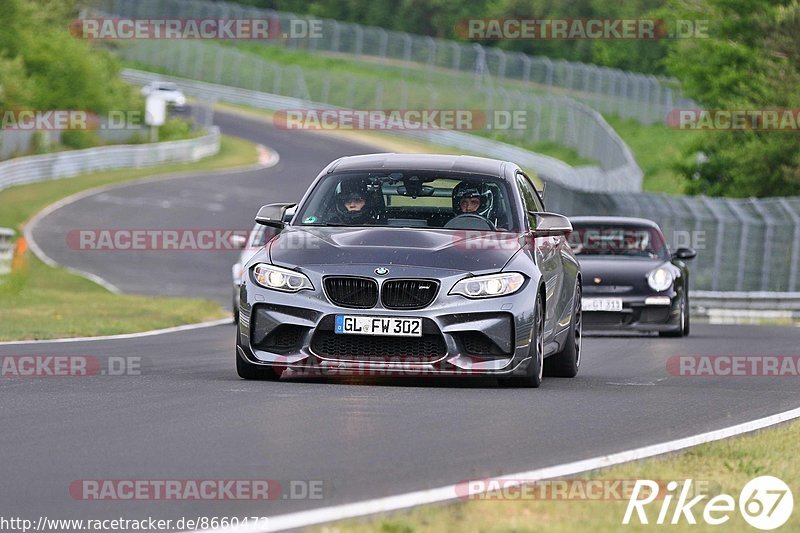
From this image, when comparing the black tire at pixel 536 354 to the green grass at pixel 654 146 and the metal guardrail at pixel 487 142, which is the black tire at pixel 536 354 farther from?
the green grass at pixel 654 146

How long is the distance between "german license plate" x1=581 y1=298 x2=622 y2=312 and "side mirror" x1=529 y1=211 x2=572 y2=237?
26.6 feet

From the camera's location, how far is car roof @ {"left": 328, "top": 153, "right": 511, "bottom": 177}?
1238 cm

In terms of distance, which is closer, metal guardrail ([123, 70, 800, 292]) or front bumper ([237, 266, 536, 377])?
front bumper ([237, 266, 536, 377])

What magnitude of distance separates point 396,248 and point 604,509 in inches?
191

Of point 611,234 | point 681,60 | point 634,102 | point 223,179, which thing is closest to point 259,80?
point 634,102

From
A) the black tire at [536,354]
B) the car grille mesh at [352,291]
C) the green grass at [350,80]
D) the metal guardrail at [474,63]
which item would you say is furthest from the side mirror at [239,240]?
the metal guardrail at [474,63]

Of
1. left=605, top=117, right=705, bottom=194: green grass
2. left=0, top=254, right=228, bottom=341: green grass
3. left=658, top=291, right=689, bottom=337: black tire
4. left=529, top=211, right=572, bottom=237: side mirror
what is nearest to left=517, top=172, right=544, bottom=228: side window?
left=529, top=211, right=572, bottom=237: side mirror

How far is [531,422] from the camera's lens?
9445 millimetres

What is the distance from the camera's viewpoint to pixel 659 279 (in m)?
20.5

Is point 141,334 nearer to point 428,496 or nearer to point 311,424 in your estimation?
point 311,424

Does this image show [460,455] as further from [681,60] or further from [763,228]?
[681,60]

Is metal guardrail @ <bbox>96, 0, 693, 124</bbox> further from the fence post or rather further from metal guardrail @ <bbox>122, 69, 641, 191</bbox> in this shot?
the fence post

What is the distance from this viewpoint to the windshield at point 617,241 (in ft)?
70.4

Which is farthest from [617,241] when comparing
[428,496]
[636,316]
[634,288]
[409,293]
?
[428,496]
